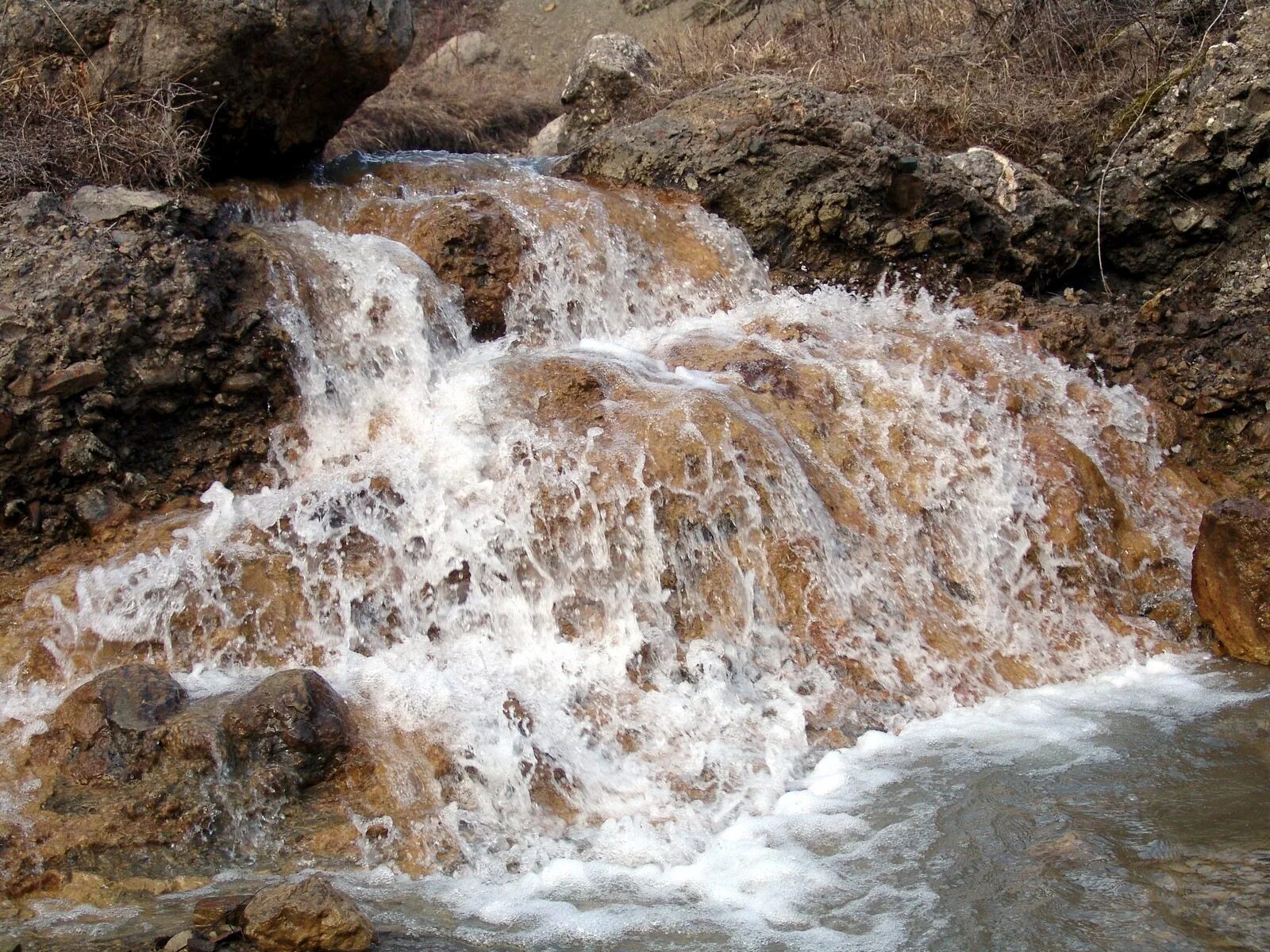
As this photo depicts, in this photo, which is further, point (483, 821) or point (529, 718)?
point (529, 718)

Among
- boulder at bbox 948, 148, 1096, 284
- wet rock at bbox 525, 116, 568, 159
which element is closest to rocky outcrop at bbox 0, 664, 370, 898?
boulder at bbox 948, 148, 1096, 284

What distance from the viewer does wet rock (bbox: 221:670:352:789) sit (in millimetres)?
3281

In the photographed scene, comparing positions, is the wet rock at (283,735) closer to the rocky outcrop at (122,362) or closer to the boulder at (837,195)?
the rocky outcrop at (122,362)

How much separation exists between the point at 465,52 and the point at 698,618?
11.6 meters

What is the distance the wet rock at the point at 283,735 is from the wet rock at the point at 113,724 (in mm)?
233

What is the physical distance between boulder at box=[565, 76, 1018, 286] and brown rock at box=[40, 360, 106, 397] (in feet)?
11.6

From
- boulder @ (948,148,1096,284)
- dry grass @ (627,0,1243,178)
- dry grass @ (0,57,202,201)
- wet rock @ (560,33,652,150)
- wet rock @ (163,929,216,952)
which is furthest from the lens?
wet rock @ (560,33,652,150)

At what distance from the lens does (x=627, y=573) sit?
431 cm

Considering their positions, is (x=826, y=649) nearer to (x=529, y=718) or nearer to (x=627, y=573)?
(x=627, y=573)

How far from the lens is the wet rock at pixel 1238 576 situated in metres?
4.37

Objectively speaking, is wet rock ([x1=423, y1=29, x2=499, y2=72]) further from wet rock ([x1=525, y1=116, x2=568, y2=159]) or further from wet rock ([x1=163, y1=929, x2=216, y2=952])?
wet rock ([x1=163, y1=929, x2=216, y2=952])

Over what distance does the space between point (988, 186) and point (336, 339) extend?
4.01 metres

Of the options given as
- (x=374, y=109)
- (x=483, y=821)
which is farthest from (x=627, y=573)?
(x=374, y=109)

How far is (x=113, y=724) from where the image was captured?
3344 millimetres
